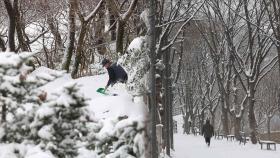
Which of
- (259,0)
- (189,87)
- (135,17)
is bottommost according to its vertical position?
(189,87)

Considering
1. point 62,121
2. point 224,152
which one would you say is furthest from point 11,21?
point 62,121

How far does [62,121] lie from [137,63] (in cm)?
1108

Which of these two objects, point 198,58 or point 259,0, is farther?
point 198,58

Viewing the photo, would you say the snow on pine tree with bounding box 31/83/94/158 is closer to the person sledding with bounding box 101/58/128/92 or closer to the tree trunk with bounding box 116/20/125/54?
the person sledding with bounding box 101/58/128/92

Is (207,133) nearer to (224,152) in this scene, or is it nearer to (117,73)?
(224,152)

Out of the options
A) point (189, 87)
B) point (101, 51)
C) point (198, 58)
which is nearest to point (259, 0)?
point (101, 51)

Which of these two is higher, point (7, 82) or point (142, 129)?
point (7, 82)

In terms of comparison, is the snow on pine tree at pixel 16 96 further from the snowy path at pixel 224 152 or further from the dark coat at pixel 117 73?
the snowy path at pixel 224 152

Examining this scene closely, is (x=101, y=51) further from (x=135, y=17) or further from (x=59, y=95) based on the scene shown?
(x=59, y=95)

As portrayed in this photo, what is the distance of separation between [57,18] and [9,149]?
63.5 feet

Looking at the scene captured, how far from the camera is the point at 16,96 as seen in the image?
4.62 meters

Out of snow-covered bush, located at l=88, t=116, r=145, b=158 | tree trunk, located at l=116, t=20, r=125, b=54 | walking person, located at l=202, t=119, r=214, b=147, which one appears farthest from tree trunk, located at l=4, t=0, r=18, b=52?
walking person, located at l=202, t=119, r=214, b=147

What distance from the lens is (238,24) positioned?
34.5m

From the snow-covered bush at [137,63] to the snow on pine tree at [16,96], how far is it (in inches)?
398
